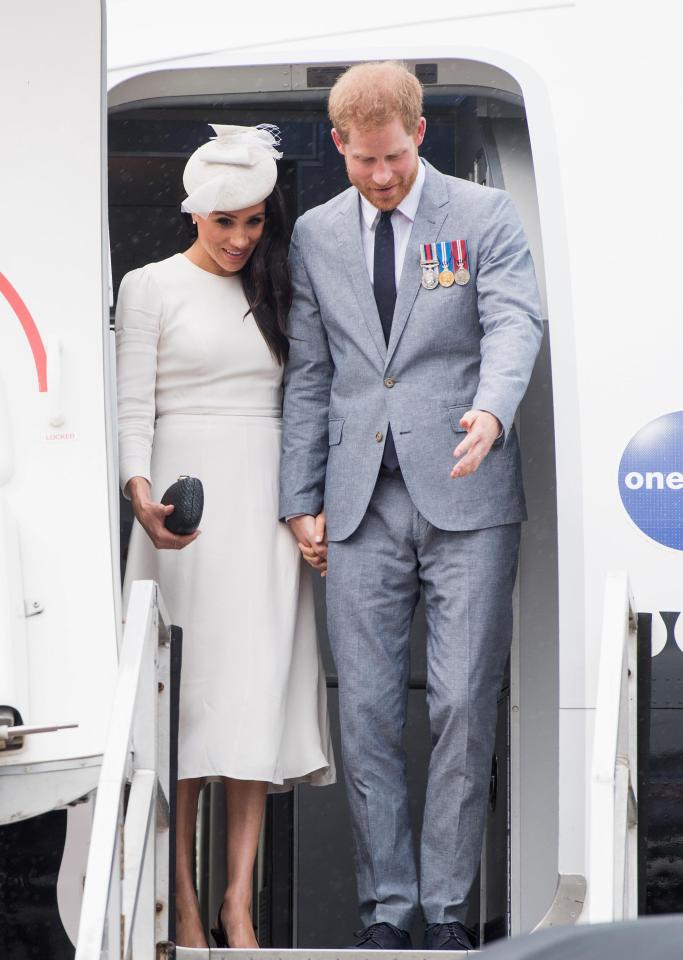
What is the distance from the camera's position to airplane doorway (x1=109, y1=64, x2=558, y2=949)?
3.85m

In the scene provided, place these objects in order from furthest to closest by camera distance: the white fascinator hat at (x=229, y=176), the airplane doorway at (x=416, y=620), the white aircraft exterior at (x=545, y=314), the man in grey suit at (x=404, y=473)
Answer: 1. the airplane doorway at (x=416, y=620)
2. the white fascinator hat at (x=229, y=176)
3. the man in grey suit at (x=404, y=473)
4. the white aircraft exterior at (x=545, y=314)

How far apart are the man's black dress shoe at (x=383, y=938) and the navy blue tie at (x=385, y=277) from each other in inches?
40.8

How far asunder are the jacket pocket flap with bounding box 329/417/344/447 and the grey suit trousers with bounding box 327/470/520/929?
14 centimetres

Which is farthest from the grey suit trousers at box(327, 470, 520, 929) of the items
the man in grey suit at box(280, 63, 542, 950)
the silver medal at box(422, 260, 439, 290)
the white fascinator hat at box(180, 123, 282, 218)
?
the white fascinator hat at box(180, 123, 282, 218)

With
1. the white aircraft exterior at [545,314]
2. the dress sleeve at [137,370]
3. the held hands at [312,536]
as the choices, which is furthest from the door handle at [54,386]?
the held hands at [312,536]

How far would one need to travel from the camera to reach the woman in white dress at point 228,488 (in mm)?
3516

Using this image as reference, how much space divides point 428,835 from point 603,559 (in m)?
0.74

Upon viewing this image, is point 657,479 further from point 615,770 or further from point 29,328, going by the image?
point 29,328

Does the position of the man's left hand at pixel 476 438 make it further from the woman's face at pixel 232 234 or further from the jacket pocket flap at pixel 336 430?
the woman's face at pixel 232 234

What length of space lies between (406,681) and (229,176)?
A: 1.25m

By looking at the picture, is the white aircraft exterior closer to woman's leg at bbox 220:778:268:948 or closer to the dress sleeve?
the dress sleeve

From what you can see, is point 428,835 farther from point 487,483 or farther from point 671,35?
point 671,35

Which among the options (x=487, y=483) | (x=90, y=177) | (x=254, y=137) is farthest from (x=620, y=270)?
(x=90, y=177)

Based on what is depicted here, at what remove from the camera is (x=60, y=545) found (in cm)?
320
